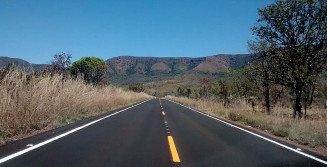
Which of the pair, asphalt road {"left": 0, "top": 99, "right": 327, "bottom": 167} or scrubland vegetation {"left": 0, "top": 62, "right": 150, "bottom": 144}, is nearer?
asphalt road {"left": 0, "top": 99, "right": 327, "bottom": 167}

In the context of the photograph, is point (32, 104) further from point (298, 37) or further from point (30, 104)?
point (298, 37)

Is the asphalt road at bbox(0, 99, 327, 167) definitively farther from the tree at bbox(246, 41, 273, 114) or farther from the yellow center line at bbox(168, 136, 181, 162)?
the tree at bbox(246, 41, 273, 114)

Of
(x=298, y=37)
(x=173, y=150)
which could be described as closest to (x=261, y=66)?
(x=298, y=37)

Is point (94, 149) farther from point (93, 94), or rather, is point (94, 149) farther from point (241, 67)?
point (241, 67)

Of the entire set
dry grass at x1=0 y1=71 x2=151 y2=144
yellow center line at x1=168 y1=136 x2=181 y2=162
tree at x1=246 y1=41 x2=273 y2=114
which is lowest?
yellow center line at x1=168 y1=136 x2=181 y2=162

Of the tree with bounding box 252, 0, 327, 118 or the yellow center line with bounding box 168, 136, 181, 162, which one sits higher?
the tree with bounding box 252, 0, 327, 118

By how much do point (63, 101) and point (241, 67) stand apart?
43.1ft

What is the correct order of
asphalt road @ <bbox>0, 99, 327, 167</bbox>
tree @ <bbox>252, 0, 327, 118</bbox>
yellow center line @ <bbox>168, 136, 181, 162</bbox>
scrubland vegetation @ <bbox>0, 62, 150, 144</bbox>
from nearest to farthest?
1. asphalt road @ <bbox>0, 99, 327, 167</bbox>
2. yellow center line @ <bbox>168, 136, 181, 162</bbox>
3. scrubland vegetation @ <bbox>0, 62, 150, 144</bbox>
4. tree @ <bbox>252, 0, 327, 118</bbox>

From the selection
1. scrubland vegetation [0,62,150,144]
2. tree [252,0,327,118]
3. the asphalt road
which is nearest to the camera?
the asphalt road

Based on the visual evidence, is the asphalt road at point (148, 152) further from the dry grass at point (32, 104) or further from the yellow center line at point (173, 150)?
the dry grass at point (32, 104)

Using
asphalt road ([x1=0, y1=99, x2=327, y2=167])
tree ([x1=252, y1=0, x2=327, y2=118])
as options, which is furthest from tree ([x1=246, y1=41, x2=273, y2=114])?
asphalt road ([x1=0, y1=99, x2=327, y2=167])

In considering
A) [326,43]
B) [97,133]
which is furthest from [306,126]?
[97,133]

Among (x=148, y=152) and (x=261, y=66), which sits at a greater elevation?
(x=261, y=66)

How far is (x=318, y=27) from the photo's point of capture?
13.7 metres
